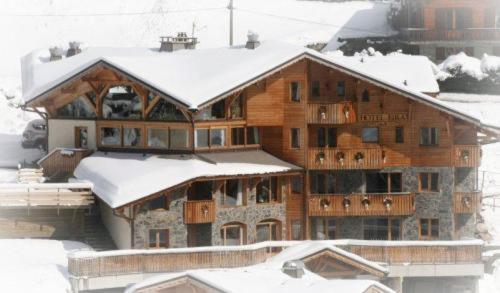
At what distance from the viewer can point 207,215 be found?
61.3 m

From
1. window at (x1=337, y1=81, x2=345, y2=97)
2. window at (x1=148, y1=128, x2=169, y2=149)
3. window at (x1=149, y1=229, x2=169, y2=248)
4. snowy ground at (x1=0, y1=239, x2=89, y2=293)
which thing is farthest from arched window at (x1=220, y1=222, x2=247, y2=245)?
window at (x1=337, y1=81, x2=345, y2=97)

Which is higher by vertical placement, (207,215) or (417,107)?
→ (417,107)

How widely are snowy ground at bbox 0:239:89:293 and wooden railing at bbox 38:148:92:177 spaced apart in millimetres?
5108

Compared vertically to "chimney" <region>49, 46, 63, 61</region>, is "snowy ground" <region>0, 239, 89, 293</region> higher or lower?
lower

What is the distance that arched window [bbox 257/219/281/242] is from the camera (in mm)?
63475

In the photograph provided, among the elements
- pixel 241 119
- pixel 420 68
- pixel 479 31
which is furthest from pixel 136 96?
pixel 479 31

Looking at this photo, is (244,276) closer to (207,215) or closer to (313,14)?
(207,215)

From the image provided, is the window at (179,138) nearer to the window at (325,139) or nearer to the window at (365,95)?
the window at (325,139)

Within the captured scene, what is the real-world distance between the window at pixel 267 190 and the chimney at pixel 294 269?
11.3 m

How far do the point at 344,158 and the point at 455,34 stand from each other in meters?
27.1

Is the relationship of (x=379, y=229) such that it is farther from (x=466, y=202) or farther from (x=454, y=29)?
(x=454, y=29)

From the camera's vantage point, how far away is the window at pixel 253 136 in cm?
6500

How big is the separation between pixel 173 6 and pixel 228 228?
40701mm

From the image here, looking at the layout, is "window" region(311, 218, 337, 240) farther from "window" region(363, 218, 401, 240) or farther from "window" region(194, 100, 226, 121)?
"window" region(194, 100, 226, 121)
